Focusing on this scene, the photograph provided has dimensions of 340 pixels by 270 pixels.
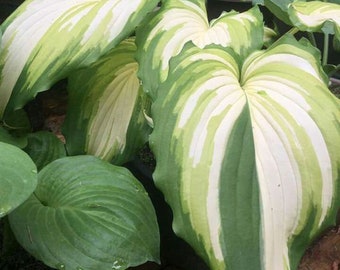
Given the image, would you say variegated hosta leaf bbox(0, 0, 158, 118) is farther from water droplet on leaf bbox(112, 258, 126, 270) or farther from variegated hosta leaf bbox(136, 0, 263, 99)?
water droplet on leaf bbox(112, 258, 126, 270)

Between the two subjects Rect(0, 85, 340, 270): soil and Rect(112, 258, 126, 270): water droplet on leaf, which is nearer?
Rect(112, 258, 126, 270): water droplet on leaf

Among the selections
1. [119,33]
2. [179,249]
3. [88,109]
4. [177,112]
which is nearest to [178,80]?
[177,112]

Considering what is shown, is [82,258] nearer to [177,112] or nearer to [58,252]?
[58,252]

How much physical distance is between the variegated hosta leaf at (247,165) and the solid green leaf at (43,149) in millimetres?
305

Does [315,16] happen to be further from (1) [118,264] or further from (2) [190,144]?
(1) [118,264]

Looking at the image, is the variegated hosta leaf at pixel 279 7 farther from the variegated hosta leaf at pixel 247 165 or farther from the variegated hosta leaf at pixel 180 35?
the variegated hosta leaf at pixel 247 165

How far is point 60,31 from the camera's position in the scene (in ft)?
2.65

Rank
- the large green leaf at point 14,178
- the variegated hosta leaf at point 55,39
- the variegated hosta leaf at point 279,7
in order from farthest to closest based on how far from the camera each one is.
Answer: the variegated hosta leaf at point 279,7
the variegated hosta leaf at point 55,39
the large green leaf at point 14,178

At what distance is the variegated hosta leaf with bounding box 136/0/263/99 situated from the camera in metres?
0.77

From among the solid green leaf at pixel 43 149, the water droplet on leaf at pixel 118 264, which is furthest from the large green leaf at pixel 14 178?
the solid green leaf at pixel 43 149

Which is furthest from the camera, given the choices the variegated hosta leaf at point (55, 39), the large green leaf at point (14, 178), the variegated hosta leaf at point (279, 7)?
the variegated hosta leaf at point (279, 7)

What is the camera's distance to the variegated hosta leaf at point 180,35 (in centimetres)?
77

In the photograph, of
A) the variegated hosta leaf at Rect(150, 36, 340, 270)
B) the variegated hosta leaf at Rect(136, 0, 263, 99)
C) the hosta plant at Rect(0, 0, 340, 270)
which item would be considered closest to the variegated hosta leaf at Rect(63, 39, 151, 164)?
the hosta plant at Rect(0, 0, 340, 270)

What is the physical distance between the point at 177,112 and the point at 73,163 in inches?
7.7
